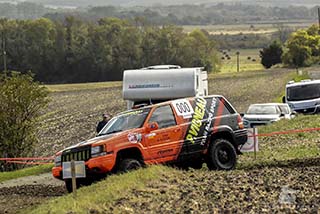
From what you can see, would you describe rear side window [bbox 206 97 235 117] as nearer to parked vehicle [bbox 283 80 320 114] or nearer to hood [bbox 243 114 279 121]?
hood [bbox 243 114 279 121]

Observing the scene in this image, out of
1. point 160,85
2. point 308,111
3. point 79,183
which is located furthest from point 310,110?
point 79,183

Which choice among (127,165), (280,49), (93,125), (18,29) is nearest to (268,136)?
(127,165)

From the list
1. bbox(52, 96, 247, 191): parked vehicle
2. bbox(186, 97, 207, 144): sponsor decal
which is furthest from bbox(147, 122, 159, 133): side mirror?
bbox(186, 97, 207, 144): sponsor decal

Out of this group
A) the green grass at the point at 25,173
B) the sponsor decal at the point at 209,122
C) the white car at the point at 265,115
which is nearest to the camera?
the sponsor decal at the point at 209,122

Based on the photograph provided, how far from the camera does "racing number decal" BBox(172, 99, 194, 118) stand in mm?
16797

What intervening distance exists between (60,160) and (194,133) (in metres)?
3.06

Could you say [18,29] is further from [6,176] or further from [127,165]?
[127,165]

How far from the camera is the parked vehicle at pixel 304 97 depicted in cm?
3681

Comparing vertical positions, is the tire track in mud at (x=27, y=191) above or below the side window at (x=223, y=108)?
below

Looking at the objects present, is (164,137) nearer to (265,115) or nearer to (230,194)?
(230,194)

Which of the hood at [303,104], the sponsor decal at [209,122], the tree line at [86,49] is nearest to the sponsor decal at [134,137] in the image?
the sponsor decal at [209,122]

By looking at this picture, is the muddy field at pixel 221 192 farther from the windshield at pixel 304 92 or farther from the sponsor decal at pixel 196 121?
the windshield at pixel 304 92

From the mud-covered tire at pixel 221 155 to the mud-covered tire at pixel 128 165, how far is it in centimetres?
206

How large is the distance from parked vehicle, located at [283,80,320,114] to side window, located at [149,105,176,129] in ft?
69.2
